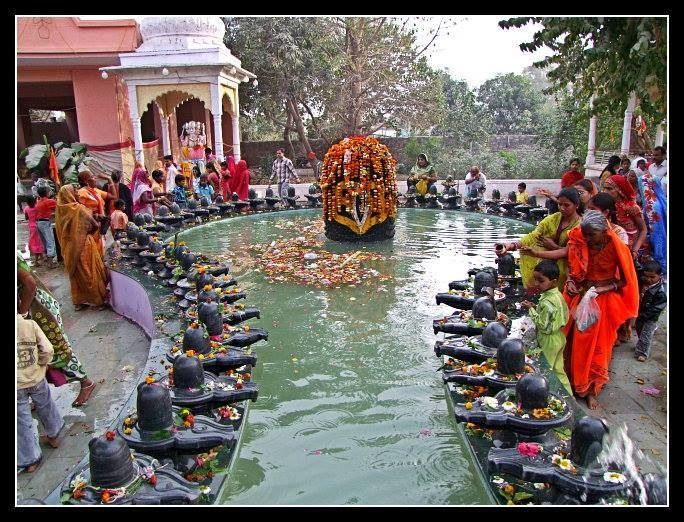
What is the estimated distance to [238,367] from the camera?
150 inches

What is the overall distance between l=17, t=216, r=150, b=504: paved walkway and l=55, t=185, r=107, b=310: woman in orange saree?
1.04ft

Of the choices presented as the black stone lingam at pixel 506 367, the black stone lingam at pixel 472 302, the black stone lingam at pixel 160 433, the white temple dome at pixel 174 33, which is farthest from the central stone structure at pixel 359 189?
the white temple dome at pixel 174 33

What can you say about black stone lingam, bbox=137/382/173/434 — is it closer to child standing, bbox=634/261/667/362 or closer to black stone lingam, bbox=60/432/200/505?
black stone lingam, bbox=60/432/200/505

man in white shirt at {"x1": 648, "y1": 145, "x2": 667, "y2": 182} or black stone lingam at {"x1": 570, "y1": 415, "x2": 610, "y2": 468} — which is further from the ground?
man in white shirt at {"x1": 648, "y1": 145, "x2": 667, "y2": 182}

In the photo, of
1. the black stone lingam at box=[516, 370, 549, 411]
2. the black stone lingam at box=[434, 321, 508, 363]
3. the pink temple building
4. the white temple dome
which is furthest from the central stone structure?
the white temple dome

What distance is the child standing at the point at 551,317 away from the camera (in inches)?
170

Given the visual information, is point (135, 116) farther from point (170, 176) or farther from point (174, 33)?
point (170, 176)

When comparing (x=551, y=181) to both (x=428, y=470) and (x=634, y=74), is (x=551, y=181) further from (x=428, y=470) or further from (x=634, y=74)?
(x=428, y=470)

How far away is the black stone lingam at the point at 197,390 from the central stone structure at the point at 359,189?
6.40 metres

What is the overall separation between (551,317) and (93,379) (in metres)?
4.12

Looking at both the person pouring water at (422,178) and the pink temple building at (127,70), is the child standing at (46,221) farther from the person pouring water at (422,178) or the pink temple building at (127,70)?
the person pouring water at (422,178)

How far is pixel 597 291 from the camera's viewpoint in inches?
174

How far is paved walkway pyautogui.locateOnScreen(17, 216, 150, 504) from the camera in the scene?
157 inches

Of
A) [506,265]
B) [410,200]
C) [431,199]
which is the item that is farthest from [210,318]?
[410,200]
